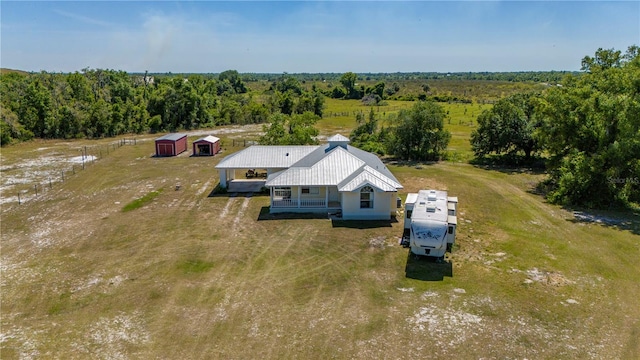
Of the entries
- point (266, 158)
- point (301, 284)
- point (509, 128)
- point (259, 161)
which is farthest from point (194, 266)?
point (509, 128)

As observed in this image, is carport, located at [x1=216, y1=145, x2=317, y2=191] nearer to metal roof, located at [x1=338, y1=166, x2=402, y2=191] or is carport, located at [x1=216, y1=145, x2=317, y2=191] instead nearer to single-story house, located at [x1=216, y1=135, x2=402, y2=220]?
single-story house, located at [x1=216, y1=135, x2=402, y2=220]

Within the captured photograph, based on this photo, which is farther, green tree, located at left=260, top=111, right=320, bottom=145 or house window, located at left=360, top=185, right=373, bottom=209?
green tree, located at left=260, top=111, right=320, bottom=145

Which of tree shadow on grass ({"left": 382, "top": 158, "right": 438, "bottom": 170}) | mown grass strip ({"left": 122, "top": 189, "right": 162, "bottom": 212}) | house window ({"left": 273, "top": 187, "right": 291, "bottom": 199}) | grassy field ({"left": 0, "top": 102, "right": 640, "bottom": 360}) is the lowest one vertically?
grassy field ({"left": 0, "top": 102, "right": 640, "bottom": 360})

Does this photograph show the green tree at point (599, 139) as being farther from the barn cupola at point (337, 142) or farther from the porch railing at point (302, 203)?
the porch railing at point (302, 203)

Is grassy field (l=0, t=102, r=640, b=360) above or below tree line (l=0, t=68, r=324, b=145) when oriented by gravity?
below

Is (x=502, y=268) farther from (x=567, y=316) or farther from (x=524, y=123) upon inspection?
(x=524, y=123)

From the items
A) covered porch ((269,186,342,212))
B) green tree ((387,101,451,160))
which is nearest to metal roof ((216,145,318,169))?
covered porch ((269,186,342,212))

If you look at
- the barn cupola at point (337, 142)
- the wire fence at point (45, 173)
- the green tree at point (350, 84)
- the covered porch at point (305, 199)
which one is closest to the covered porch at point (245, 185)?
the covered porch at point (305, 199)

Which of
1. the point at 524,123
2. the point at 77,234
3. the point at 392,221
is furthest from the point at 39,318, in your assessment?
the point at 524,123
